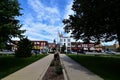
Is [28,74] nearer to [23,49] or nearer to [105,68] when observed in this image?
[105,68]

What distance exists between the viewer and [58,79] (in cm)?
1712

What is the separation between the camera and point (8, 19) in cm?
2448

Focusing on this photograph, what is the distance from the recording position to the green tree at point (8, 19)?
22.8 metres

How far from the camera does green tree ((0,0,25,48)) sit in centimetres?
2281

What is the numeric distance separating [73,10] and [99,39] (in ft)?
20.6

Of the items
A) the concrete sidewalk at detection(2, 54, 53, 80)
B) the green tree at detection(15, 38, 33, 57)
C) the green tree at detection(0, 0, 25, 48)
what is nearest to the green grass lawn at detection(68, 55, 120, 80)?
the concrete sidewalk at detection(2, 54, 53, 80)

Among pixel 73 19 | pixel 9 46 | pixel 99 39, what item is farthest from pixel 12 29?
pixel 99 39

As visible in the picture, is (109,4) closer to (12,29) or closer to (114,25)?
(114,25)

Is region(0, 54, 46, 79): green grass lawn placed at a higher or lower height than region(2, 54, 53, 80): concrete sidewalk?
higher

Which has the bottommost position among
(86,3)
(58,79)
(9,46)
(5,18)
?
(58,79)

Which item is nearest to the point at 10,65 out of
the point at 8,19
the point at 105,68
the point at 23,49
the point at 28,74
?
the point at 8,19

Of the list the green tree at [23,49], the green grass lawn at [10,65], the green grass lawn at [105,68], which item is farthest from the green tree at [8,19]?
the green tree at [23,49]

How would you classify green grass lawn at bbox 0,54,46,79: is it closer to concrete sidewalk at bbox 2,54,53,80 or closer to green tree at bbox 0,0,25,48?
concrete sidewalk at bbox 2,54,53,80

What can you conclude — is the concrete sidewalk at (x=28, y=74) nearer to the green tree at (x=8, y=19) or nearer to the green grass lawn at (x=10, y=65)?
the green grass lawn at (x=10, y=65)
